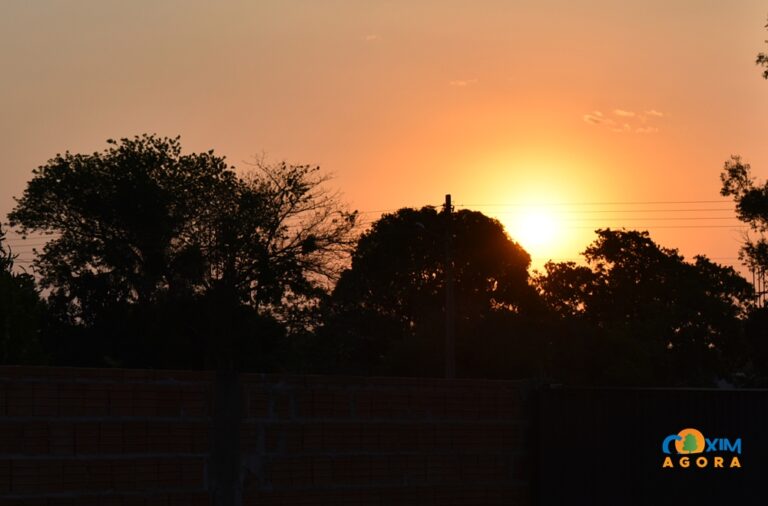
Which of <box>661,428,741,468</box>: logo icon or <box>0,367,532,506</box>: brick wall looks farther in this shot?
<box>661,428,741,468</box>: logo icon

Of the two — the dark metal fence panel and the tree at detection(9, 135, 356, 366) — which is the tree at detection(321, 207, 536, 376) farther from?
the dark metal fence panel

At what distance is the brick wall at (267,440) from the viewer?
1391cm

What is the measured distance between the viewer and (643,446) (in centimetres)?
1942

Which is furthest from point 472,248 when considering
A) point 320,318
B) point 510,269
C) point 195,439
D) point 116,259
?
point 195,439

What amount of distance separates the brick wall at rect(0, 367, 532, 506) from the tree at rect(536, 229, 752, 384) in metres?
68.6

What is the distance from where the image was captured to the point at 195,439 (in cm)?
1509

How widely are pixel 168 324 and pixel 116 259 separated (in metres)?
6.26

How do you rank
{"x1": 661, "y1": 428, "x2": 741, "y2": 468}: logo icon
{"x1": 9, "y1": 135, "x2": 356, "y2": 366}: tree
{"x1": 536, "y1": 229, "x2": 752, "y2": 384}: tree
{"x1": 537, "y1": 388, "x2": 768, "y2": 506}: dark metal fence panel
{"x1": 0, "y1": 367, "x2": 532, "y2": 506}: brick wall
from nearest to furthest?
1. {"x1": 0, "y1": 367, "x2": 532, "y2": 506}: brick wall
2. {"x1": 537, "y1": 388, "x2": 768, "y2": 506}: dark metal fence panel
3. {"x1": 661, "y1": 428, "x2": 741, "y2": 468}: logo icon
4. {"x1": 9, "y1": 135, "x2": 356, "y2": 366}: tree
5. {"x1": 536, "y1": 229, "x2": 752, "y2": 384}: tree

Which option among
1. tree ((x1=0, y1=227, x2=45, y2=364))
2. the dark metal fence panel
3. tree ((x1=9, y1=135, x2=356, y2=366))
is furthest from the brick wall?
tree ((x1=9, y1=135, x2=356, y2=366))

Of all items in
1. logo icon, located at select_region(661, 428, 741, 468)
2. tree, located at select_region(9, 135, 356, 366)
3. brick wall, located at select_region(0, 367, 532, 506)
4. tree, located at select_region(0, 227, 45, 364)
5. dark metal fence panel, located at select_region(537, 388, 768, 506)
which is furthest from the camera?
tree, located at select_region(9, 135, 356, 366)

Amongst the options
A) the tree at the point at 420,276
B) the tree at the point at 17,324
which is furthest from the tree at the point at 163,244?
the tree at the point at 17,324

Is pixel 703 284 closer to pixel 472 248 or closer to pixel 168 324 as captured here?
pixel 472 248

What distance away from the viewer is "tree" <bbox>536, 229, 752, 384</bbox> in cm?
9331

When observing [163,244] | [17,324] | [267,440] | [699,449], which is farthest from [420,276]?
[267,440]
